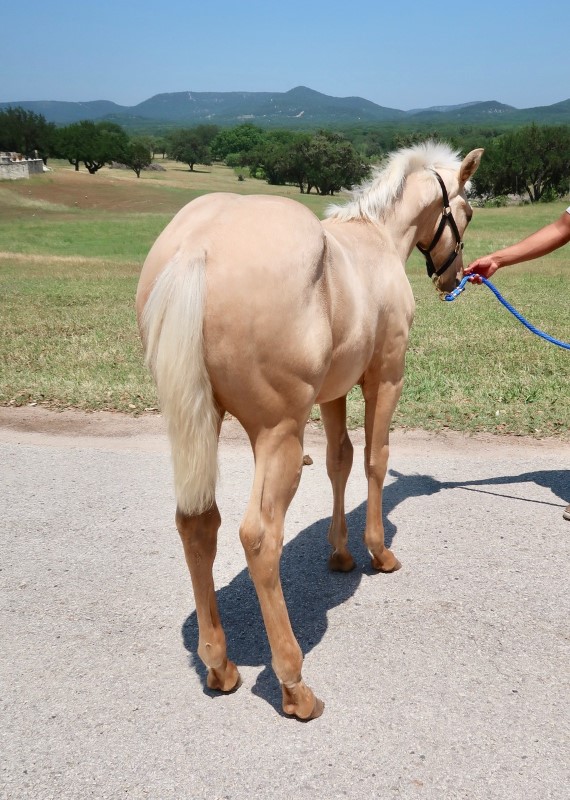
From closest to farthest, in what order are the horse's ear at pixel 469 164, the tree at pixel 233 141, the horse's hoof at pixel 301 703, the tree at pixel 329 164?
the horse's hoof at pixel 301 703 < the horse's ear at pixel 469 164 < the tree at pixel 329 164 < the tree at pixel 233 141

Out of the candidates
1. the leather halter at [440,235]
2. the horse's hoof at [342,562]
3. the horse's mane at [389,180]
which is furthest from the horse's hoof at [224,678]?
the leather halter at [440,235]

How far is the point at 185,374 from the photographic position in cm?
261

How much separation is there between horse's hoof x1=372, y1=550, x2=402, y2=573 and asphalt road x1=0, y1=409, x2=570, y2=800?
2.4 inches

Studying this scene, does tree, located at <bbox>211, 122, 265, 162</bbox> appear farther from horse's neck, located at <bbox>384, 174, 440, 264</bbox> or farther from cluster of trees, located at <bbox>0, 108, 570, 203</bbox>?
horse's neck, located at <bbox>384, 174, 440, 264</bbox>

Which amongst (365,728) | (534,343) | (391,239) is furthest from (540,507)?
(534,343)

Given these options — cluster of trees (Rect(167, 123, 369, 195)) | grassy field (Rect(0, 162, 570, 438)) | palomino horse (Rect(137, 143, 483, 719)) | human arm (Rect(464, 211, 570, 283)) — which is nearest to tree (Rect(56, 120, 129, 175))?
cluster of trees (Rect(167, 123, 369, 195))

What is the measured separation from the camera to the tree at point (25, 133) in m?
74.9

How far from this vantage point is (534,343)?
9867 mm

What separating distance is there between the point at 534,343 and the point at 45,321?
311 inches

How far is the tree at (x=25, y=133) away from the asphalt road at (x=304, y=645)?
7839cm

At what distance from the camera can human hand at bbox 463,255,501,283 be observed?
4.84m

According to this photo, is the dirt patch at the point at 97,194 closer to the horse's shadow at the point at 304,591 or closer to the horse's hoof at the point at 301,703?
the horse's shadow at the point at 304,591

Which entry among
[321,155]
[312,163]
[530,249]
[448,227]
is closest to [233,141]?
[312,163]

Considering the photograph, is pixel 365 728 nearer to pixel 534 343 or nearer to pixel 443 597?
pixel 443 597
